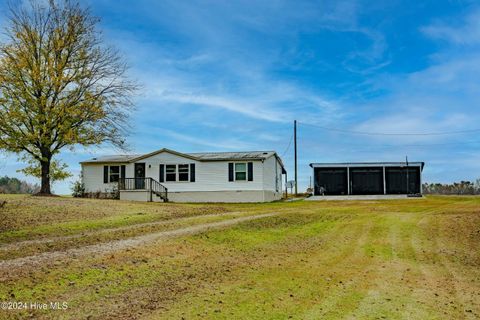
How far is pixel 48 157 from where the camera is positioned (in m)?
32.3

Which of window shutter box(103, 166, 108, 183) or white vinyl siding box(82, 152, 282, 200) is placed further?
window shutter box(103, 166, 108, 183)

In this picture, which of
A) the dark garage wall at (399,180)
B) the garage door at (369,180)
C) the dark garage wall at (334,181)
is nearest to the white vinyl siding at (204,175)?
the dark garage wall at (334,181)

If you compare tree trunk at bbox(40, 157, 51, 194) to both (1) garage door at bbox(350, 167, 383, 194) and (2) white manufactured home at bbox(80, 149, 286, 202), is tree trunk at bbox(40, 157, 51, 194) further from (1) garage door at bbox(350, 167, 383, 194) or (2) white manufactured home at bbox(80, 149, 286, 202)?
(1) garage door at bbox(350, 167, 383, 194)

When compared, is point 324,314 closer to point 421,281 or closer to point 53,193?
point 421,281

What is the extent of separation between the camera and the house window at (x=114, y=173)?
127 feet

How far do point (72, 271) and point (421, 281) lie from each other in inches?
276

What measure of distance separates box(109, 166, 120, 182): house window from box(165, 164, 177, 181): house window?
4271 millimetres

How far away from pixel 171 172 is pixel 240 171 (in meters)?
5.64

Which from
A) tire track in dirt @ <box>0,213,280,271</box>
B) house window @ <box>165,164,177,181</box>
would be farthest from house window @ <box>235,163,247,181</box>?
tire track in dirt @ <box>0,213,280,271</box>

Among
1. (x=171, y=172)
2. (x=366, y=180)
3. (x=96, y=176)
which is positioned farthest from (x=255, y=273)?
(x=366, y=180)

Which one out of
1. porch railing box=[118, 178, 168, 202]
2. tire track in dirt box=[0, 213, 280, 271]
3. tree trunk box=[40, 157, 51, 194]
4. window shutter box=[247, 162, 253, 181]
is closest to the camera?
tire track in dirt box=[0, 213, 280, 271]

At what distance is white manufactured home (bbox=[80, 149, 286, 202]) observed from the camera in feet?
120

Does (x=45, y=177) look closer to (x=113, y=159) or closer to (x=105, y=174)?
(x=105, y=174)

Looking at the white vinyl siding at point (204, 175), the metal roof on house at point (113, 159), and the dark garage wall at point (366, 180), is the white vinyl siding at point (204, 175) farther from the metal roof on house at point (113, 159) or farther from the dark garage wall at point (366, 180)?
the dark garage wall at point (366, 180)
